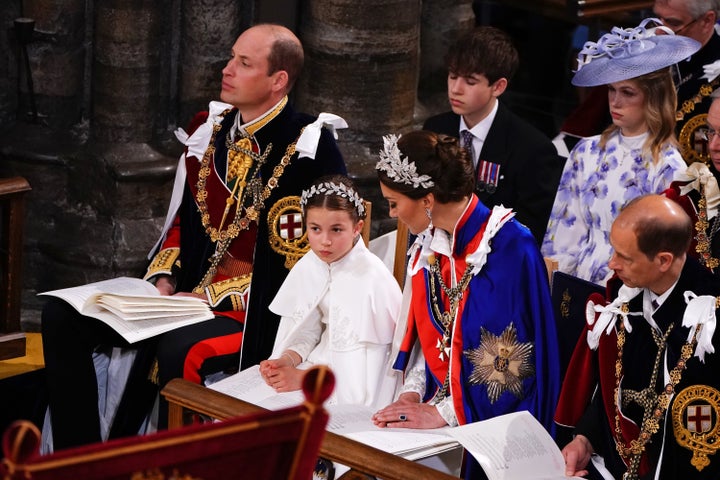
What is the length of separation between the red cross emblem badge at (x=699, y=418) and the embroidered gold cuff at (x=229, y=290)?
6.72ft

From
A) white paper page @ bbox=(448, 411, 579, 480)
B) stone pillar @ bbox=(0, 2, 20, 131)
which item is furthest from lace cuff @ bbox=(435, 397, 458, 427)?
stone pillar @ bbox=(0, 2, 20, 131)

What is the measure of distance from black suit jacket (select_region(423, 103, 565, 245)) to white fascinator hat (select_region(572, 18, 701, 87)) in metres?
0.37

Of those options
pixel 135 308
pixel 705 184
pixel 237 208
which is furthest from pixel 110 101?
pixel 705 184

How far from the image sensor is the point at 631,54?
501 cm

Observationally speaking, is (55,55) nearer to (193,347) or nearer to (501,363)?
(193,347)

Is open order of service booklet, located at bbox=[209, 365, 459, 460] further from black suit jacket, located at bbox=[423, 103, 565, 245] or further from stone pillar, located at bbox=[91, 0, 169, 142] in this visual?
stone pillar, located at bbox=[91, 0, 169, 142]

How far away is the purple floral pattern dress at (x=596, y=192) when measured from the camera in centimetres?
501

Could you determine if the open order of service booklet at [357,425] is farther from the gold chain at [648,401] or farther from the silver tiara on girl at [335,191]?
the silver tiara on girl at [335,191]

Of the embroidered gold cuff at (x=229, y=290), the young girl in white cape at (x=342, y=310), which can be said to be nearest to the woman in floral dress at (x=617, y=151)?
the young girl in white cape at (x=342, y=310)

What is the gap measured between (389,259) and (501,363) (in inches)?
52.0

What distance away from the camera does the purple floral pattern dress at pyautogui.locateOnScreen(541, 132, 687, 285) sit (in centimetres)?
501

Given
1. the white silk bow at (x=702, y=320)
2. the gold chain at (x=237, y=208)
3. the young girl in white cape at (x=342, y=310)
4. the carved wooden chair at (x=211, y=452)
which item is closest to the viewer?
the carved wooden chair at (x=211, y=452)

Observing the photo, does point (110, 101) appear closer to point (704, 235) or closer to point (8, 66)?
point (8, 66)

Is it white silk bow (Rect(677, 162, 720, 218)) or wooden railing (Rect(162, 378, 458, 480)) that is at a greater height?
white silk bow (Rect(677, 162, 720, 218))
